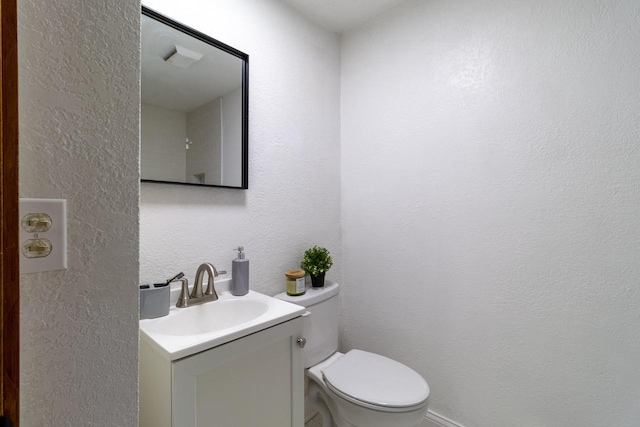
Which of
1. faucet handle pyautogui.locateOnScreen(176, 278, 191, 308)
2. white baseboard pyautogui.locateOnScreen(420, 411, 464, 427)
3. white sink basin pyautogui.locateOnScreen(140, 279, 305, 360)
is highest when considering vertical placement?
faucet handle pyautogui.locateOnScreen(176, 278, 191, 308)

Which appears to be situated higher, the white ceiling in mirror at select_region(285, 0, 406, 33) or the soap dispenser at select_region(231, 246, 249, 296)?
the white ceiling in mirror at select_region(285, 0, 406, 33)

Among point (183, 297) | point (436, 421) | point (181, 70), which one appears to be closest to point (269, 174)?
point (181, 70)

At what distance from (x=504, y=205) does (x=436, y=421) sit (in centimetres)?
108

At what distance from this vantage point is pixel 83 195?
17.4 inches

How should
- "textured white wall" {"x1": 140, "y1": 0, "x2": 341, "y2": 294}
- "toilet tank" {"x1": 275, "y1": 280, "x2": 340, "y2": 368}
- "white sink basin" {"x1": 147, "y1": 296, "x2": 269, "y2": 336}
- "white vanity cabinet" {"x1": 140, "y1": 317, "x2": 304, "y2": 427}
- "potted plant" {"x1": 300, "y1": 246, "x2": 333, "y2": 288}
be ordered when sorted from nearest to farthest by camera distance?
1. "white vanity cabinet" {"x1": 140, "y1": 317, "x2": 304, "y2": 427}
2. "white sink basin" {"x1": 147, "y1": 296, "x2": 269, "y2": 336}
3. "textured white wall" {"x1": 140, "y1": 0, "x2": 341, "y2": 294}
4. "toilet tank" {"x1": 275, "y1": 280, "x2": 340, "y2": 368}
5. "potted plant" {"x1": 300, "y1": 246, "x2": 333, "y2": 288}

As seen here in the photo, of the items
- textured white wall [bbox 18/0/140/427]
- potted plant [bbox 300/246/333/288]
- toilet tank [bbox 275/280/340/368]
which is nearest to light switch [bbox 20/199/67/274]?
textured white wall [bbox 18/0/140/427]

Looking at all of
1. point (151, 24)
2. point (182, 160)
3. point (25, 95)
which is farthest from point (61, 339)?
point (151, 24)

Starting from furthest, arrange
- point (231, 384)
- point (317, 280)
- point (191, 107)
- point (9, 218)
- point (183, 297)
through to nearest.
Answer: point (317, 280), point (191, 107), point (183, 297), point (231, 384), point (9, 218)

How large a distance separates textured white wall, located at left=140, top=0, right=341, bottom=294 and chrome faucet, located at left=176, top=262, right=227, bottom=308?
0.30 feet

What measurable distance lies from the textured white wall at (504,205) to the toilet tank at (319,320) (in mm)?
287

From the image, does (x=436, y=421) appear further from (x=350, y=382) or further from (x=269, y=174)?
(x=269, y=174)

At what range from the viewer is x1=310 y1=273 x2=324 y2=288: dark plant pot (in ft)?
4.87

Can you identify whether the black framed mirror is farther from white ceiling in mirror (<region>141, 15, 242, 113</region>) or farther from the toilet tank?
the toilet tank

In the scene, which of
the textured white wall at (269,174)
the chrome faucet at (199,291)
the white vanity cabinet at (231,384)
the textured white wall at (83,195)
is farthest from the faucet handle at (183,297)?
the textured white wall at (83,195)
